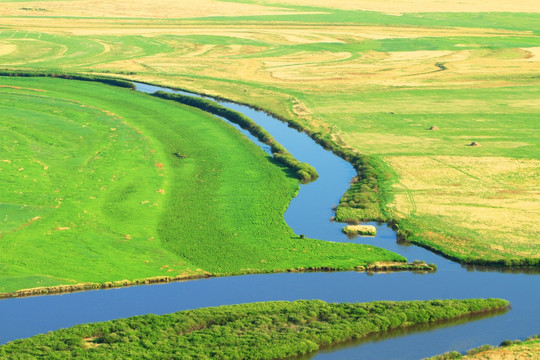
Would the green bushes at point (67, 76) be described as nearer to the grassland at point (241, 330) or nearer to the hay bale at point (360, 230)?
the hay bale at point (360, 230)

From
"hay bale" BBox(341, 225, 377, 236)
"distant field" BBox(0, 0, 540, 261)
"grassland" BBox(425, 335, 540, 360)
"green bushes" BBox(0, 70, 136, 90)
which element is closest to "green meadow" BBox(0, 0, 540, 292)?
"distant field" BBox(0, 0, 540, 261)

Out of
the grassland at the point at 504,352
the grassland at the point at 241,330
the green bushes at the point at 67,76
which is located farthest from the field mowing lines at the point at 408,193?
the green bushes at the point at 67,76

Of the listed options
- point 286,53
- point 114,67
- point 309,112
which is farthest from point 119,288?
point 286,53

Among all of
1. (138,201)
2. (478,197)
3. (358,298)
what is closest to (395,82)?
(478,197)

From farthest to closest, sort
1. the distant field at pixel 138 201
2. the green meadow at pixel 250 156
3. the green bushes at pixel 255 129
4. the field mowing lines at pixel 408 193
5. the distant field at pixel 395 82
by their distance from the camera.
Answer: the green bushes at pixel 255 129, the distant field at pixel 395 82, the field mowing lines at pixel 408 193, the green meadow at pixel 250 156, the distant field at pixel 138 201

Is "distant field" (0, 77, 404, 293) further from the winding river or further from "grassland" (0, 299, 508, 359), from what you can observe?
"grassland" (0, 299, 508, 359)
